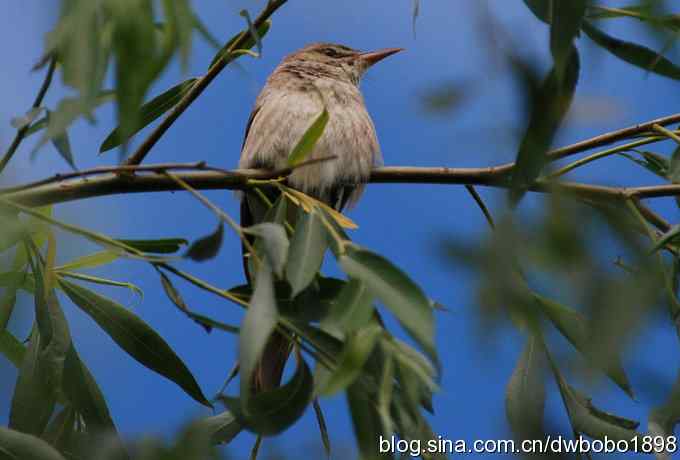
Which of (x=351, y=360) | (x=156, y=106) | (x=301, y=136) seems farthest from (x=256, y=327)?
(x=301, y=136)

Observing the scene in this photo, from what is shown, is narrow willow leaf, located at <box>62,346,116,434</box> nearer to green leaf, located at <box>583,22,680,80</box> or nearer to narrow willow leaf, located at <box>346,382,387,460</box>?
narrow willow leaf, located at <box>346,382,387,460</box>

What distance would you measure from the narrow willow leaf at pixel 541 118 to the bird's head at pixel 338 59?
2.69 metres

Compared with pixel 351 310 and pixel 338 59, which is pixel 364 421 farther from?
pixel 338 59

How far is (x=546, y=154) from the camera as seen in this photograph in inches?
62.2

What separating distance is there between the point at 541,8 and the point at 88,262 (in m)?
1.34

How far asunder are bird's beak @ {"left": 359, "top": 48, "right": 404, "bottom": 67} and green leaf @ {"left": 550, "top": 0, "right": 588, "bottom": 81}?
2.86m

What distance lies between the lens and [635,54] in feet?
6.12

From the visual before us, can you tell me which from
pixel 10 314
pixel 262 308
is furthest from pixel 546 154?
pixel 10 314

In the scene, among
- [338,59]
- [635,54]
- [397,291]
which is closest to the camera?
[397,291]

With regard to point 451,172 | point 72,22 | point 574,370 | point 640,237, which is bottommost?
point 574,370

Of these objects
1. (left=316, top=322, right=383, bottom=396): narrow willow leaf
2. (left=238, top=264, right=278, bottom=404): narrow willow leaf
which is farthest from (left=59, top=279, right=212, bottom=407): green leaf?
(left=316, top=322, right=383, bottom=396): narrow willow leaf

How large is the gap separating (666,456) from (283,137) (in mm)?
1793

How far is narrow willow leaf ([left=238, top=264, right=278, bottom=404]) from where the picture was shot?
4.67 ft

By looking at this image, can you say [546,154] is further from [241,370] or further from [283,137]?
[283,137]
